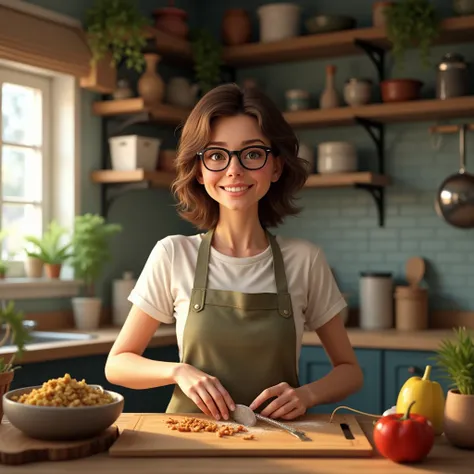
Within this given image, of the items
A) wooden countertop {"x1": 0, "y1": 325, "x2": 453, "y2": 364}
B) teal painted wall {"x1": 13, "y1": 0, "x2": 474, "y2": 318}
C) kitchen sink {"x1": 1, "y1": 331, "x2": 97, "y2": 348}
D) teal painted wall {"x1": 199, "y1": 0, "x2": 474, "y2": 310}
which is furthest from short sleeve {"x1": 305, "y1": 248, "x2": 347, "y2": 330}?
teal painted wall {"x1": 199, "y1": 0, "x2": 474, "y2": 310}

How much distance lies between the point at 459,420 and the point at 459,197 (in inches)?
114

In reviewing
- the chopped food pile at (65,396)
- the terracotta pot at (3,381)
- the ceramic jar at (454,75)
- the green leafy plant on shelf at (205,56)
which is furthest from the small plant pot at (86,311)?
the chopped food pile at (65,396)

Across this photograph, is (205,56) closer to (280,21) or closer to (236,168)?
(280,21)

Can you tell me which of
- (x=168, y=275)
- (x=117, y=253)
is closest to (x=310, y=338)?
(x=117, y=253)

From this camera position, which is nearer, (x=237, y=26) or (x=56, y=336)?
(x=56, y=336)

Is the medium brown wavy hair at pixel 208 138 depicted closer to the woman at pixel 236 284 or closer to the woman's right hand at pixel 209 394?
the woman at pixel 236 284

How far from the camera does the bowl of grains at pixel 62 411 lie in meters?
1.81

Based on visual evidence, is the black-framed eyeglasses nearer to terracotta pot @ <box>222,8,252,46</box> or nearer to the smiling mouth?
the smiling mouth

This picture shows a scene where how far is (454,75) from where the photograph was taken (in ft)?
15.1

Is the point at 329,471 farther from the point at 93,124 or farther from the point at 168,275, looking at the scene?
the point at 93,124

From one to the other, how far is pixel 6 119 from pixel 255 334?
2.63 metres

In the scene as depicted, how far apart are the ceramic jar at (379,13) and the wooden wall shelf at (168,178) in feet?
2.78

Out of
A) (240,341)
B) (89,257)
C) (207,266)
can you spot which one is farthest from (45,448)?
(89,257)

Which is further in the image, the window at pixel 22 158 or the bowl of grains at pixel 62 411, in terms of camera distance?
the window at pixel 22 158
